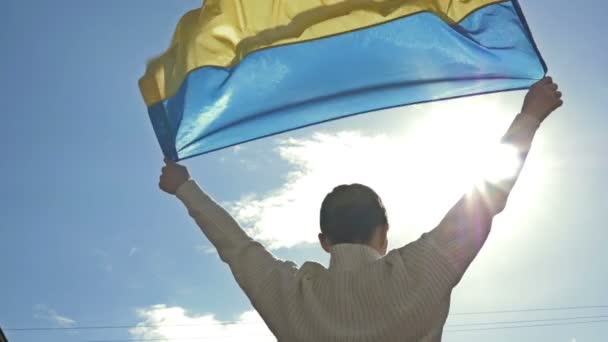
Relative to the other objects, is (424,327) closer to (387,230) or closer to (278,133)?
(387,230)

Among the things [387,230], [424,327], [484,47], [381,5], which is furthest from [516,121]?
[381,5]

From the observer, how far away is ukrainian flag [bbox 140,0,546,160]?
4.14 m

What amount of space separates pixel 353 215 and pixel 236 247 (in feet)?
1.44

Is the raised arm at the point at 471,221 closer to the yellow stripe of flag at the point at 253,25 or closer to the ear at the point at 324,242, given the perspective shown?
the ear at the point at 324,242

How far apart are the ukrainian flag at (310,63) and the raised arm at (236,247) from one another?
1221 millimetres

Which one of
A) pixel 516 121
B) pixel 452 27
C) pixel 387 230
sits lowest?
A: pixel 387 230

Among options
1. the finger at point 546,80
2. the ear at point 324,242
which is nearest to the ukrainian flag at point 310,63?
the finger at point 546,80

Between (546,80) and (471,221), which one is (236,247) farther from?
(546,80)

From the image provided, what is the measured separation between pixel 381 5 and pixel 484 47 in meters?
0.69

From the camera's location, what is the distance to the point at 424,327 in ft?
6.96

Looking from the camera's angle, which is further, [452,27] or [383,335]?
[452,27]

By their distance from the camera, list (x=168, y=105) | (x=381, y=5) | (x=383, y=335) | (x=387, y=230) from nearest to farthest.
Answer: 1. (x=383, y=335)
2. (x=387, y=230)
3. (x=168, y=105)
4. (x=381, y=5)

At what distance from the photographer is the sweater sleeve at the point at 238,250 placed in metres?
2.38

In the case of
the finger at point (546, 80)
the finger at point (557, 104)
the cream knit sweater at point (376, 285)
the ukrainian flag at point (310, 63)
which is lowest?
the cream knit sweater at point (376, 285)
